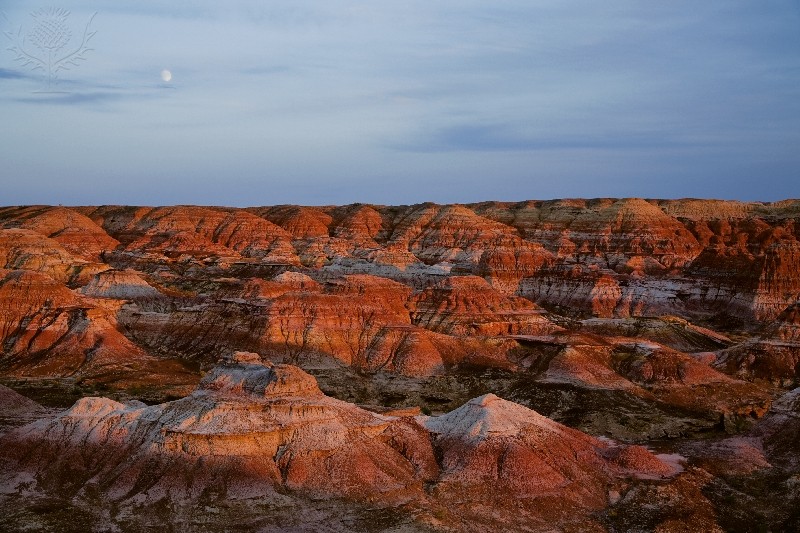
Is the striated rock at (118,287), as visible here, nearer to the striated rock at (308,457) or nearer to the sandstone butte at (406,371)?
the sandstone butte at (406,371)

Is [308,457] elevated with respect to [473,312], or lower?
lower

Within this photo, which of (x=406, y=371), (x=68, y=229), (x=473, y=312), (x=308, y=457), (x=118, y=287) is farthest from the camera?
(x=68, y=229)

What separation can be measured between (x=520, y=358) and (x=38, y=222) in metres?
110

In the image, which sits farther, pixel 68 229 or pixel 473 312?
pixel 68 229

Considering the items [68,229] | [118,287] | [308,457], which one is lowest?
[308,457]

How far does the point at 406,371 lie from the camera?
8400 centimetres

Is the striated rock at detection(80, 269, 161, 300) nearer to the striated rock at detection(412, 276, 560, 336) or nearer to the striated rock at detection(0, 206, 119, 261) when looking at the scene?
the striated rock at detection(412, 276, 560, 336)

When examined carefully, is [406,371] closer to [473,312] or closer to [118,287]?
[473,312]

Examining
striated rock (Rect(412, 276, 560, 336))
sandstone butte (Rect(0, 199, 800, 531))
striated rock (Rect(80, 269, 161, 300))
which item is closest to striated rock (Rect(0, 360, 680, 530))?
sandstone butte (Rect(0, 199, 800, 531))

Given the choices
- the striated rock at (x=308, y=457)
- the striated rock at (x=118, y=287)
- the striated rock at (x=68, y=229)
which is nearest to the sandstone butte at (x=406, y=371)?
the striated rock at (x=308, y=457)

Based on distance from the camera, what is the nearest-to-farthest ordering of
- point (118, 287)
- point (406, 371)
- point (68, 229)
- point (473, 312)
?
point (406, 371) → point (473, 312) → point (118, 287) → point (68, 229)

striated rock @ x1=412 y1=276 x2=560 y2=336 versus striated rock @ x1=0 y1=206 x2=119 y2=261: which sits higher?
striated rock @ x1=0 y1=206 x2=119 y2=261

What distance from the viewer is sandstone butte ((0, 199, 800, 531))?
45.6 m

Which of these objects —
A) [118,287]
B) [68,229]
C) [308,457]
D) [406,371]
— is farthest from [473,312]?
[68,229]
